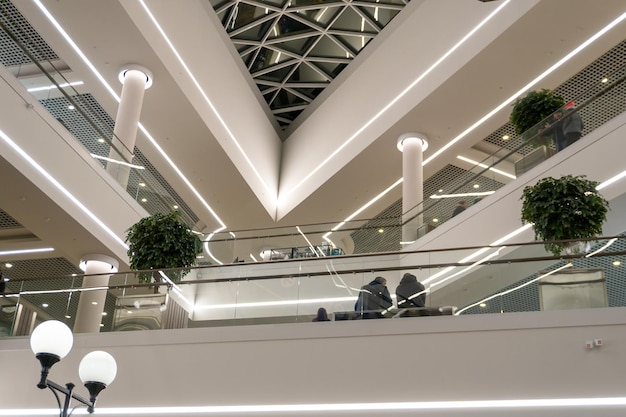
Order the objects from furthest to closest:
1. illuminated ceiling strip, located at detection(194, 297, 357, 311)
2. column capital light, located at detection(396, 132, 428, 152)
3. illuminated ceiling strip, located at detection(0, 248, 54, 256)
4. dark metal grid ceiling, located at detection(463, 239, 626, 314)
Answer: column capital light, located at detection(396, 132, 428, 152)
illuminated ceiling strip, located at detection(0, 248, 54, 256)
illuminated ceiling strip, located at detection(194, 297, 357, 311)
dark metal grid ceiling, located at detection(463, 239, 626, 314)

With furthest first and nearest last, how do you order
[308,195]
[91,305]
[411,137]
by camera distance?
[308,195] → [411,137] → [91,305]

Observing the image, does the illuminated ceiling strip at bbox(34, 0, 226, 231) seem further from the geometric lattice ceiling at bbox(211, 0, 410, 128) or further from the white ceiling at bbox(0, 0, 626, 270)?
the geometric lattice ceiling at bbox(211, 0, 410, 128)

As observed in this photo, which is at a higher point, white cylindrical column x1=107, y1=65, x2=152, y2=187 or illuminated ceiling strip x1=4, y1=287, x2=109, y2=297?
white cylindrical column x1=107, y1=65, x2=152, y2=187

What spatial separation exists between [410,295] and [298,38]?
13831mm

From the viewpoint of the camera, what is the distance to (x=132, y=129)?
13656 mm

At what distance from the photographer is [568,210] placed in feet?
28.1

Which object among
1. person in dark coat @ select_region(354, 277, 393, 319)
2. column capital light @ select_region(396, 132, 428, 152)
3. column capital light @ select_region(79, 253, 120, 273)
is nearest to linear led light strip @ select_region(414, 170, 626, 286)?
person in dark coat @ select_region(354, 277, 393, 319)

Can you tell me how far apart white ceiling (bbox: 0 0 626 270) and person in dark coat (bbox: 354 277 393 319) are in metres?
5.61

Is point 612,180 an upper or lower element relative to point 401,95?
lower

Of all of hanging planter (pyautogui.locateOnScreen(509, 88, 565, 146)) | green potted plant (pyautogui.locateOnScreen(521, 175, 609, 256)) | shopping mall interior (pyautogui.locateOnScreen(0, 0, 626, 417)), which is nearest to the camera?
shopping mall interior (pyautogui.locateOnScreen(0, 0, 626, 417))

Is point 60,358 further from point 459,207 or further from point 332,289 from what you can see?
point 459,207

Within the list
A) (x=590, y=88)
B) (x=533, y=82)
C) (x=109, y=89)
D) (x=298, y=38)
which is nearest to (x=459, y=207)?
(x=590, y=88)

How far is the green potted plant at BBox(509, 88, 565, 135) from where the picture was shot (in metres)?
11.8

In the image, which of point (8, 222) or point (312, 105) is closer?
point (8, 222)
